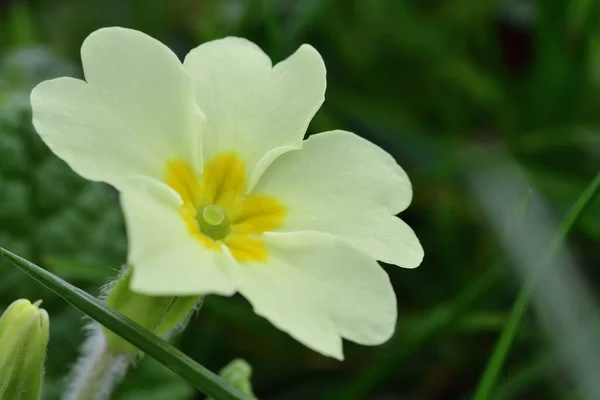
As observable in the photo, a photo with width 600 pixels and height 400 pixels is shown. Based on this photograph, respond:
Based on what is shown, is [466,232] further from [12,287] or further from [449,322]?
[12,287]

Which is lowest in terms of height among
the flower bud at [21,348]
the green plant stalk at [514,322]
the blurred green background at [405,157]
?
the blurred green background at [405,157]

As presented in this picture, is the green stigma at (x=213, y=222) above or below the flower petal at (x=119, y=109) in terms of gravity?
below

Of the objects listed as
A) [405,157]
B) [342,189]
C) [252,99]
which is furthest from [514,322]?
[405,157]

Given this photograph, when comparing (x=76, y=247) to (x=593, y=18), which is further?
(x=593, y=18)

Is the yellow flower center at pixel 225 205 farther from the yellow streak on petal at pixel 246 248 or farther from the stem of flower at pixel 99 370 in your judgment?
the stem of flower at pixel 99 370

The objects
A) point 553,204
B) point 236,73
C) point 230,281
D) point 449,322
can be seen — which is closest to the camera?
point 230,281

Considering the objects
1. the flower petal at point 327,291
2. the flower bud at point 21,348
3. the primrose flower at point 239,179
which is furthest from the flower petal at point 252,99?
the flower bud at point 21,348

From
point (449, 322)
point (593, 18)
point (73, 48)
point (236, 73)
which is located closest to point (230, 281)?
point (236, 73)
